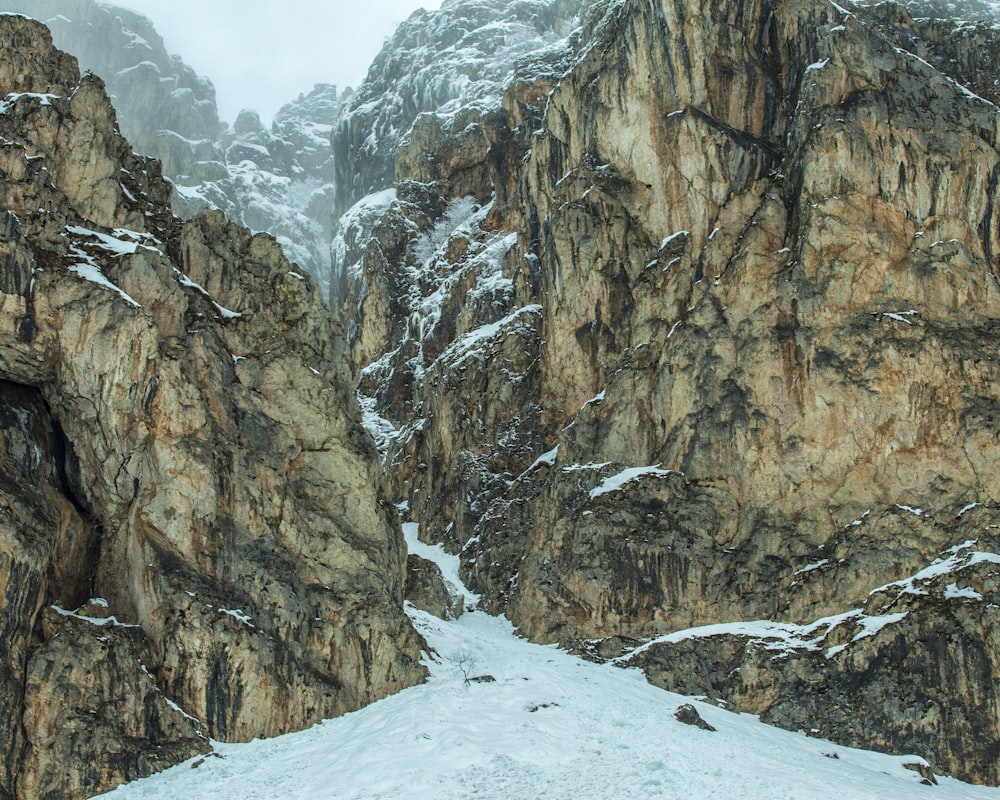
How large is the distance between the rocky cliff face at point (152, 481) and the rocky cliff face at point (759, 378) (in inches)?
481

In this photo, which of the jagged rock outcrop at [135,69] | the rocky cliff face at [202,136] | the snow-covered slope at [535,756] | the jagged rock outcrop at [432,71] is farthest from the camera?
the jagged rock outcrop at [135,69]

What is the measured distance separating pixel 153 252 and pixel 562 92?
1203 inches

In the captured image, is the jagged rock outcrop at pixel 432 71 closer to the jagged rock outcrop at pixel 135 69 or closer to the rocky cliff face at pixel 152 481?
the jagged rock outcrop at pixel 135 69

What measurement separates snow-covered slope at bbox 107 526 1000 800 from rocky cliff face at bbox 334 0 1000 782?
3.95 metres

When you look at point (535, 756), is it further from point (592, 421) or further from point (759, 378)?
point (592, 421)

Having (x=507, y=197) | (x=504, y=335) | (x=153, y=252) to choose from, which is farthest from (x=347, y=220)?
(x=153, y=252)

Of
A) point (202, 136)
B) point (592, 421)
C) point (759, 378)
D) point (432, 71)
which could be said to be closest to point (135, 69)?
point (202, 136)

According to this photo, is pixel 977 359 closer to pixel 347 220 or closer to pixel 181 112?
pixel 347 220

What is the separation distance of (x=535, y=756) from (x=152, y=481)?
49.3 ft

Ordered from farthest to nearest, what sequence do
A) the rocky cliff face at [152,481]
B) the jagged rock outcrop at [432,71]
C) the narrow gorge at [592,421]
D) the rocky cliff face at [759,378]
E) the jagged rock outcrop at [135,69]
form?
the jagged rock outcrop at [135,69] → the jagged rock outcrop at [432,71] → the rocky cliff face at [759,378] → the narrow gorge at [592,421] → the rocky cliff face at [152,481]

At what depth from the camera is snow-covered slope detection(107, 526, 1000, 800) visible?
28828mm

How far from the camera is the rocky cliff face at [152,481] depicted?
94.1 feet

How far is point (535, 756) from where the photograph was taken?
103 ft

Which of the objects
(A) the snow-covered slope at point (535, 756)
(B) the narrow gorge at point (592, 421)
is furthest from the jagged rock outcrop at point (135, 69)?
(A) the snow-covered slope at point (535, 756)
